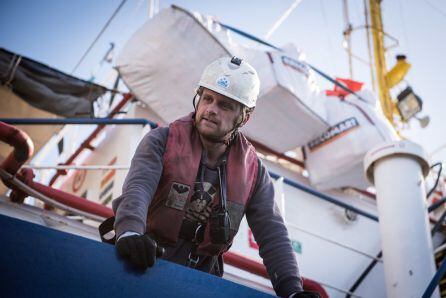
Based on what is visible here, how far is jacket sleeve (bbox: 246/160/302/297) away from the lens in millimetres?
2080

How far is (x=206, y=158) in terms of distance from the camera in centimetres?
223

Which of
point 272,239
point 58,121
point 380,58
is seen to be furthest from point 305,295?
point 380,58

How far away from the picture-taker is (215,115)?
2.20 meters

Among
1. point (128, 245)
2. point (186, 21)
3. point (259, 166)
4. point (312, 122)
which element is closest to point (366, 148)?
point (312, 122)

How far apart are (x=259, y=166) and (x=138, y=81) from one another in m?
3.04

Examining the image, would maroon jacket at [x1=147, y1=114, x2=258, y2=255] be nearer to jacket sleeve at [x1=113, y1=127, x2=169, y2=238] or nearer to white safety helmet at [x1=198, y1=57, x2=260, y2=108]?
jacket sleeve at [x1=113, y1=127, x2=169, y2=238]

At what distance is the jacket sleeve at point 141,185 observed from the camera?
1.68 meters

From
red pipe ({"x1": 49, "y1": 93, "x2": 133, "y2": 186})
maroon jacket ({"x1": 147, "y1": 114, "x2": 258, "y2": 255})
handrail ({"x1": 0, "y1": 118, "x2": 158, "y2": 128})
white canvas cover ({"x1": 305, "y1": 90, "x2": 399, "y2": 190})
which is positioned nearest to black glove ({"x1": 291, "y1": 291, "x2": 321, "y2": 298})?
maroon jacket ({"x1": 147, "y1": 114, "x2": 258, "y2": 255})

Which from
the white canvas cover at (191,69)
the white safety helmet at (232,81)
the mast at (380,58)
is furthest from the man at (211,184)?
the mast at (380,58)

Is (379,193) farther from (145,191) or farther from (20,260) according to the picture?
(20,260)

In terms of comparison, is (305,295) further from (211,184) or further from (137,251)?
(137,251)

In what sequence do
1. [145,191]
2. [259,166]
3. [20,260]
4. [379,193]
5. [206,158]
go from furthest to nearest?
[379,193] < [259,166] < [206,158] < [145,191] < [20,260]

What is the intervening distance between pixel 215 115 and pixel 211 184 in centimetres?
30

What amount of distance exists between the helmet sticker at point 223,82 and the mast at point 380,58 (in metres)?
6.99
